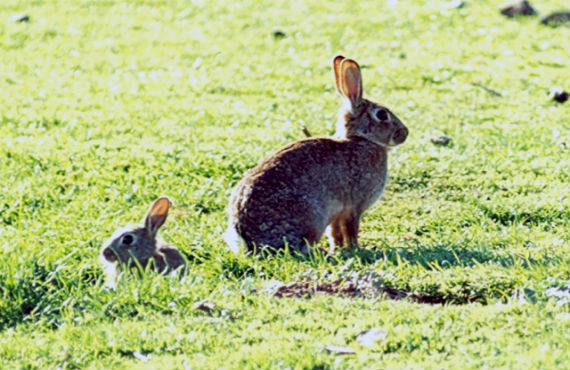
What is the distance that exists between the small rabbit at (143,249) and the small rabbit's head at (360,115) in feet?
5.17

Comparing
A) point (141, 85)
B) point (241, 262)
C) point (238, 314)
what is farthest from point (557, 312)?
point (141, 85)

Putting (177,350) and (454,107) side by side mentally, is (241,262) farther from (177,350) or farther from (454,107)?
(454,107)

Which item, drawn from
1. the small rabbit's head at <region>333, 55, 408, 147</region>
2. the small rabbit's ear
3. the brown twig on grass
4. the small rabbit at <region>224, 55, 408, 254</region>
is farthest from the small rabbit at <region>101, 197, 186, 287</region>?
the brown twig on grass

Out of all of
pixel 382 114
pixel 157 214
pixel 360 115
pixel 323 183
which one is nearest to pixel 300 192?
pixel 323 183

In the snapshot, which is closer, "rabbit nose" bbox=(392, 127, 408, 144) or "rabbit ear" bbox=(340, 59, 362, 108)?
"rabbit ear" bbox=(340, 59, 362, 108)

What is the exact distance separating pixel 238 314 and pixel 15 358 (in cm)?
122

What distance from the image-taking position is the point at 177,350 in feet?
20.6

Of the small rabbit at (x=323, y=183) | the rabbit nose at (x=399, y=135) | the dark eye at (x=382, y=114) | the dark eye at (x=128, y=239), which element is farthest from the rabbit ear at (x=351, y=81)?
the dark eye at (x=128, y=239)

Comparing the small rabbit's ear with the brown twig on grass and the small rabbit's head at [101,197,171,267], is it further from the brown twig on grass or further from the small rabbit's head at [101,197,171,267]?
the brown twig on grass

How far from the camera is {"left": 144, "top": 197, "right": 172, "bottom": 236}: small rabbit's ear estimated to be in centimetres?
801

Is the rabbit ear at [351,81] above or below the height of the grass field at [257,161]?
above

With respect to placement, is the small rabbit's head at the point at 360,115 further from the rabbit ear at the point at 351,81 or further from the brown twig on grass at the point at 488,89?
the brown twig on grass at the point at 488,89

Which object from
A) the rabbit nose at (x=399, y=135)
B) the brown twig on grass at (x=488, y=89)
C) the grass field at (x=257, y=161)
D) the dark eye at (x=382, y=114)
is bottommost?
the brown twig on grass at (x=488, y=89)

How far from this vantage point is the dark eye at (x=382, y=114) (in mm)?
8777
